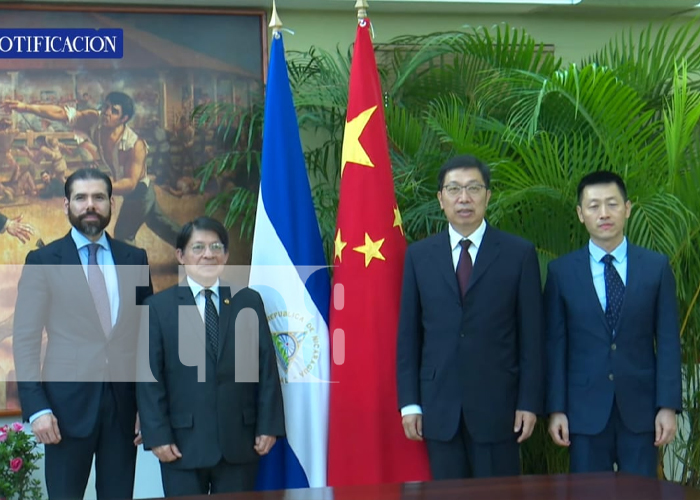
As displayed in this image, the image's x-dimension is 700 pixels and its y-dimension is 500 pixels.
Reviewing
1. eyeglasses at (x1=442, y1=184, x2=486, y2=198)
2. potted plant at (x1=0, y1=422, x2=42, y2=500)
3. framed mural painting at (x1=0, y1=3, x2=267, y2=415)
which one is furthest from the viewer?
framed mural painting at (x1=0, y1=3, x2=267, y2=415)

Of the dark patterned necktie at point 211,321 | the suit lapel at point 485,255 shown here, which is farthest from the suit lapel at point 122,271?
the suit lapel at point 485,255

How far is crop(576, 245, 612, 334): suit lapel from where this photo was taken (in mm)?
3004

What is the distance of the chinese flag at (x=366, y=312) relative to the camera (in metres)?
3.36

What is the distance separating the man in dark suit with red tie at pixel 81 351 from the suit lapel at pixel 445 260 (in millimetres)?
1035

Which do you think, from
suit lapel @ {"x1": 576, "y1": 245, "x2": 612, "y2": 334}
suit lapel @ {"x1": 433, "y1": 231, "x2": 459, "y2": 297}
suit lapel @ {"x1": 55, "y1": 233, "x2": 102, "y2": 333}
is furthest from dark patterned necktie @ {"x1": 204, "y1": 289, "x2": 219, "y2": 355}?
suit lapel @ {"x1": 576, "y1": 245, "x2": 612, "y2": 334}

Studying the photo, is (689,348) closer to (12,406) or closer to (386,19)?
(386,19)

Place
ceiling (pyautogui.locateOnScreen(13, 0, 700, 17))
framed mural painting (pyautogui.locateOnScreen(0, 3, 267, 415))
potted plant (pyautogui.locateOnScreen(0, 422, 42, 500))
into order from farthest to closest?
ceiling (pyautogui.locateOnScreen(13, 0, 700, 17)), framed mural painting (pyautogui.locateOnScreen(0, 3, 267, 415)), potted plant (pyautogui.locateOnScreen(0, 422, 42, 500))

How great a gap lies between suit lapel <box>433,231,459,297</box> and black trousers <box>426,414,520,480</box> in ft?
1.51

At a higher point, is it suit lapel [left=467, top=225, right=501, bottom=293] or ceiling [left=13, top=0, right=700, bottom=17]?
ceiling [left=13, top=0, right=700, bottom=17]

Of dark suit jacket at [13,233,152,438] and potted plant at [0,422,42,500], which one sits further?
potted plant at [0,422,42,500]

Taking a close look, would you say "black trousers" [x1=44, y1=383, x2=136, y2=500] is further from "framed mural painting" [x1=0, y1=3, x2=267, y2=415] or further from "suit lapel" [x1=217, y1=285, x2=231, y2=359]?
"framed mural painting" [x1=0, y1=3, x2=267, y2=415]

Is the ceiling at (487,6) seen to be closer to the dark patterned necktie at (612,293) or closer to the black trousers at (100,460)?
the dark patterned necktie at (612,293)

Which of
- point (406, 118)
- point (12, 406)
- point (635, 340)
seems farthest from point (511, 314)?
point (12, 406)

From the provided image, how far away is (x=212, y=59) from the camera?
4.20m
